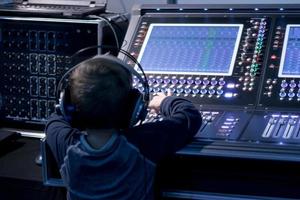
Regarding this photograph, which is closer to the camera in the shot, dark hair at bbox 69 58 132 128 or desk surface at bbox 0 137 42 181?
dark hair at bbox 69 58 132 128

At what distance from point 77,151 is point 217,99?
46 centimetres

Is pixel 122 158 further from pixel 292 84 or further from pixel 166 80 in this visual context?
pixel 292 84

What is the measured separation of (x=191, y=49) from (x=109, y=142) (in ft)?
1.77

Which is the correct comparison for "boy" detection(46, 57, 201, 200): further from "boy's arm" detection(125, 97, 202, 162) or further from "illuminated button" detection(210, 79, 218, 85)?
"illuminated button" detection(210, 79, 218, 85)

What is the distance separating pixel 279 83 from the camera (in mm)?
1508

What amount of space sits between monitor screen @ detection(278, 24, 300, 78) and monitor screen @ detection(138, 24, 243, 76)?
0.13m

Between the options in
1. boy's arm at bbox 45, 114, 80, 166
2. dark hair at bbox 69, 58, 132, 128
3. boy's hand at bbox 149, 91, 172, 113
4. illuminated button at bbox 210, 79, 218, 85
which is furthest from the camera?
illuminated button at bbox 210, 79, 218, 85

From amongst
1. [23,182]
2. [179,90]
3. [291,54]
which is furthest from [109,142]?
[291,54]

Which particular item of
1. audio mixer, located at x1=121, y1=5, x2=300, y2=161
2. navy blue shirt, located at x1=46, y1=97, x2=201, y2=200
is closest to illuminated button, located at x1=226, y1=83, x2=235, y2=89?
audio mixer, located at x1=121, y1=5, x2=300, y2=161

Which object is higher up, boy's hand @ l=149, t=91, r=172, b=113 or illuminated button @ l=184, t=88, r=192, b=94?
illuminated button @ l=184, t=88, r=192, b=94

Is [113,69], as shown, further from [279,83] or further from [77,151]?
[279,83]

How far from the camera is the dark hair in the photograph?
120cm

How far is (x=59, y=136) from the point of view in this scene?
1.34m

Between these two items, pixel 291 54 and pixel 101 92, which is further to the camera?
pixel 291 54
